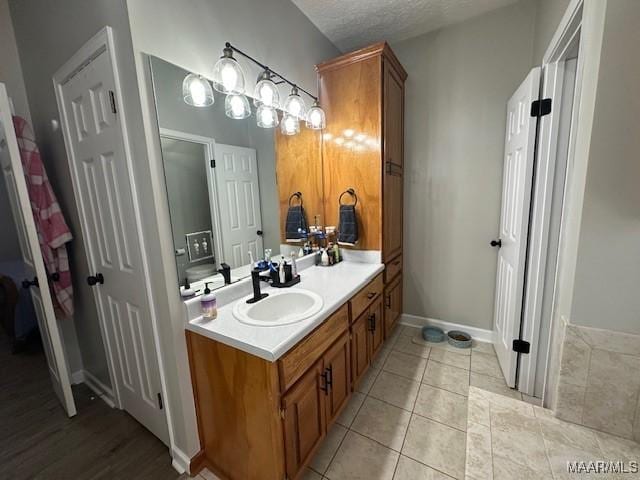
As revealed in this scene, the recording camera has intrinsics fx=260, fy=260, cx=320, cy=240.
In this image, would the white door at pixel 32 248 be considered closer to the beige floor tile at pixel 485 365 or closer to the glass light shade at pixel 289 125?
the glass light shade at pixel 289 125

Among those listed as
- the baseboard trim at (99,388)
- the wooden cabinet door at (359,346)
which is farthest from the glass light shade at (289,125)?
the baseboard trim at (99,388)

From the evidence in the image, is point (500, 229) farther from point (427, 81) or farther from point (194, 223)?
point (194, 223)

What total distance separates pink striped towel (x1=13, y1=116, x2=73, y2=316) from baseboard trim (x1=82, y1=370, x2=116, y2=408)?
24.9 inches

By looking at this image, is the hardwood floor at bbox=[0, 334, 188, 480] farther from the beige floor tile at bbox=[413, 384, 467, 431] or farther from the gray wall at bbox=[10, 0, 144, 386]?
the beige floor tile at bbox=[413, 384, 467, 431]

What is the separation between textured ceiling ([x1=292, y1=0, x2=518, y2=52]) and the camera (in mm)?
1849

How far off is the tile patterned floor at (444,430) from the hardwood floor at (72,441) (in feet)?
1.39

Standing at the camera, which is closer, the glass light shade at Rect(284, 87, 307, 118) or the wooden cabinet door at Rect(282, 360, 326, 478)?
the wooden cabinet door at Rect(282, 360, 326, 478)

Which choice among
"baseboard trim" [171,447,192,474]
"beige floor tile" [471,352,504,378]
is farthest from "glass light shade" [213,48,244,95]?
"beige floor tile" [471,352,504,378]

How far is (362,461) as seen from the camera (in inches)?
53.3

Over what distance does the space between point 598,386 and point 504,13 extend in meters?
2.51

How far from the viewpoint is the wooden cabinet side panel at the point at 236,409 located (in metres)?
1.01

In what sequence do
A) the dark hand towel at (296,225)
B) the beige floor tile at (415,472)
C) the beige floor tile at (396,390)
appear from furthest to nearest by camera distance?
the dark hand towel at (296,225) < the beige floor tile at (396,390) < the beige floor tile at (415,472)

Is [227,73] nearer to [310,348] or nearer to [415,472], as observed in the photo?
[310,348]

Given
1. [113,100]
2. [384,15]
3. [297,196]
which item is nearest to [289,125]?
[297,196]
